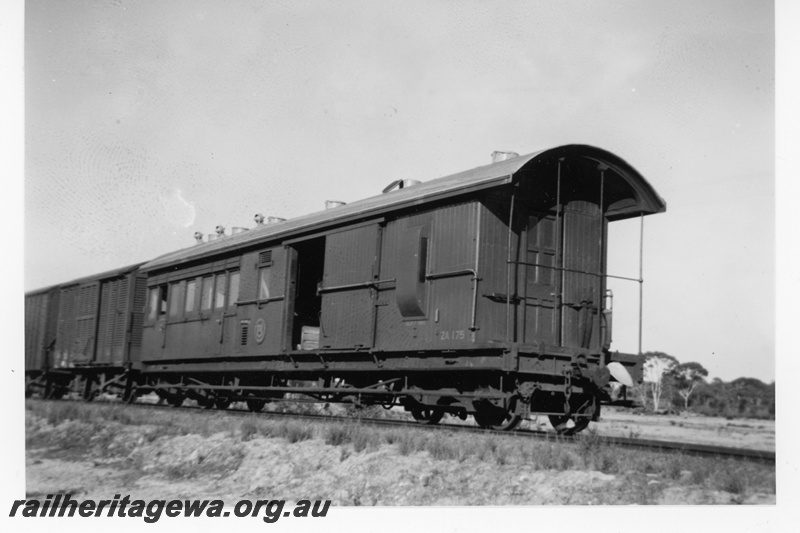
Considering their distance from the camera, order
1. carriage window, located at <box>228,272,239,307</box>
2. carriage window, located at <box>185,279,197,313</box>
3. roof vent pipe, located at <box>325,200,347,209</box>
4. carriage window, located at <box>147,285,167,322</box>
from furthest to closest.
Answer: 1. carriage window, located at <box>147,285,167,322</box>
2. carriage window, located at <box>185,279,197,313</box>
3. roof vent pipe, located at <box>325,200,347,209</box>
4. carriage window, located at <box>228,272,239,307</box>

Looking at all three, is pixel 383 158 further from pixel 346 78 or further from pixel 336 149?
pixel 346 78

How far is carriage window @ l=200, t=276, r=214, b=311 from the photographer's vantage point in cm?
1608

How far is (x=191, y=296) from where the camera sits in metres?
16.8

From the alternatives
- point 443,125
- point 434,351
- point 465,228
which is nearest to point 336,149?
point 443,125

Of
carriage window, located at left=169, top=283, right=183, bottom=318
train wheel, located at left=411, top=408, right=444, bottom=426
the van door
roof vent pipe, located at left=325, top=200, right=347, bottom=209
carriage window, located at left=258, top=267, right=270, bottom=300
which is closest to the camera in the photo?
the van door

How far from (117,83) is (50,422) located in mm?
7317

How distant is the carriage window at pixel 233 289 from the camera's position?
50.0ft

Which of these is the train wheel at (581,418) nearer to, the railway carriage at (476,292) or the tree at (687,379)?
the railway carriage at (476,292)

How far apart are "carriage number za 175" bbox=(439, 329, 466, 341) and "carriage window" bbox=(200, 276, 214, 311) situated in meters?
7.39

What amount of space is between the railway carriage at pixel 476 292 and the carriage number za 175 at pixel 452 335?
0.8 inches

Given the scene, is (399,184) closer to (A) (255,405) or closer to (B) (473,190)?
(B) (473,190)

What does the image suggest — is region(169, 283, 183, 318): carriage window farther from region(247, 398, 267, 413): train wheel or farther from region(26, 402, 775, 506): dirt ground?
region(26, 402, 775, 506): dirt ground

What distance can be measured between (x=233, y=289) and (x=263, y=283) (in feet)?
4.18

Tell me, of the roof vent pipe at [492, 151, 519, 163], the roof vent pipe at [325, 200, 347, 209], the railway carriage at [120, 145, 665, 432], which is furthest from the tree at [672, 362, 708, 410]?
the roof vent pipe at [492, 151, 519, 163]
